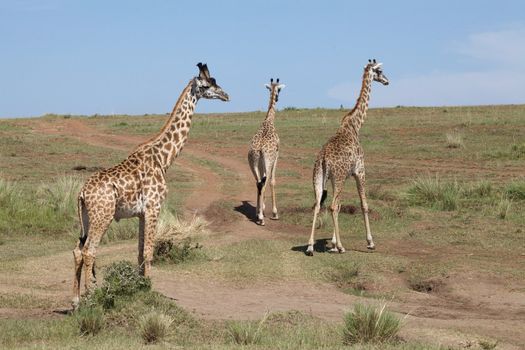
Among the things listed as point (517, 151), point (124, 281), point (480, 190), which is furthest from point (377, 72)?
point (517, 151)

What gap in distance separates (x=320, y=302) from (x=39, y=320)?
150 inches

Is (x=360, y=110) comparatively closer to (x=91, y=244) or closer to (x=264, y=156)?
(x=264, y=156)

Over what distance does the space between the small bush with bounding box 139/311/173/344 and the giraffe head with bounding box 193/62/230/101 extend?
152 inches

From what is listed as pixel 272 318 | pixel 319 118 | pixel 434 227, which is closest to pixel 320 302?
pixel 272 318

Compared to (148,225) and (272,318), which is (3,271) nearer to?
(148,225)

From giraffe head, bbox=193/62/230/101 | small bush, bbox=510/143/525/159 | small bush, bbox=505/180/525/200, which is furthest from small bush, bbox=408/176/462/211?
giraffe head, bbox=193/62/230/101

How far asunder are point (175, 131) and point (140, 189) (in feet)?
4.42

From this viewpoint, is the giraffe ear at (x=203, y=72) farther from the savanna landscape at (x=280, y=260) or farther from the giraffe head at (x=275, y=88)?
the giraffe head at (x=275, y=88)

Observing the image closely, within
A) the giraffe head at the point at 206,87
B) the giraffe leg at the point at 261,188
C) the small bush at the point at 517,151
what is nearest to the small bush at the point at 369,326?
the giraffe head at the point at 206,87

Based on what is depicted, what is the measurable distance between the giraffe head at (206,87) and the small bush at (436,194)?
844 centimetres

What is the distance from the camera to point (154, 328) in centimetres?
919

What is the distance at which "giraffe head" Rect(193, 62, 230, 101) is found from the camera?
1197 cm

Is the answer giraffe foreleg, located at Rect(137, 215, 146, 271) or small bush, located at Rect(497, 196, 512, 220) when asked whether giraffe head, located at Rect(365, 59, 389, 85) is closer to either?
small bush, located at Rect(497, 196, 512, 220)

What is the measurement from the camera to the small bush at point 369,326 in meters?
9.23
